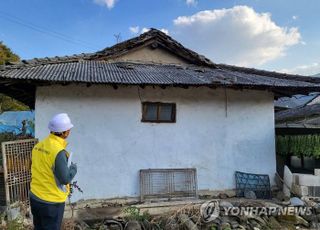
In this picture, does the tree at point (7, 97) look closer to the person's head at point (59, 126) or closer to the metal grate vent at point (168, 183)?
the metal grate vent at point (168, 183)

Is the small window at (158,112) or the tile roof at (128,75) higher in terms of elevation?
the tile roof at (128,75)

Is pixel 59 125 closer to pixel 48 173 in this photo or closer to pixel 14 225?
pixel 48 173

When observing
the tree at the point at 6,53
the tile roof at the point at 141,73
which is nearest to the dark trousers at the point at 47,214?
the tile roof at the point at 141,73

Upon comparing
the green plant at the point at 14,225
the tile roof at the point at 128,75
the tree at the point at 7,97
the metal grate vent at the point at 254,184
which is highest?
the tree at the point at 7,97

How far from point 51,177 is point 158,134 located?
14.9ft

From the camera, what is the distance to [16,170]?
622 centimetres

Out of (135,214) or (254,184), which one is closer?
(135,214)

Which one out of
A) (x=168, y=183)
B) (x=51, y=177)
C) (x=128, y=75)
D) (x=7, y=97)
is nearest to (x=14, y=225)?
(x=51, y=177)

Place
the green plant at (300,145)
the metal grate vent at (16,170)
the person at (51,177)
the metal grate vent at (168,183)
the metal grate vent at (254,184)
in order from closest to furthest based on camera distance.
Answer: the person at (51,177)
the metal grate vent at (16,170)
the metal grate vent at (168,183)
the green plant at (300,145)
the metal grate vent at (254,184)

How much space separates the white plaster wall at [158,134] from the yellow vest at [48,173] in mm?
3743

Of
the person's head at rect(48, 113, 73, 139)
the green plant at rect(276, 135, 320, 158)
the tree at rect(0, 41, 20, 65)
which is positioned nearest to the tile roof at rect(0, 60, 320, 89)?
the green plant at rect(276, 135, 320, 158)

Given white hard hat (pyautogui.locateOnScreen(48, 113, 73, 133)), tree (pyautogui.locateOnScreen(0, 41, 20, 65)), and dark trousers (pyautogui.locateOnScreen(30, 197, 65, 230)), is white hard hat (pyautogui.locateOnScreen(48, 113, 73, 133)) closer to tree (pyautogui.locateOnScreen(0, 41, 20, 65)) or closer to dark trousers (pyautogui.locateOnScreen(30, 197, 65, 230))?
dark trousers (pyautogui.locateOnScreen(30, 197, 65, 230))

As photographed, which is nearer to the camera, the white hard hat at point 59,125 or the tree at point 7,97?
the white hard hat at point 59,125

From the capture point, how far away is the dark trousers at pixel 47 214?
3510 mm
